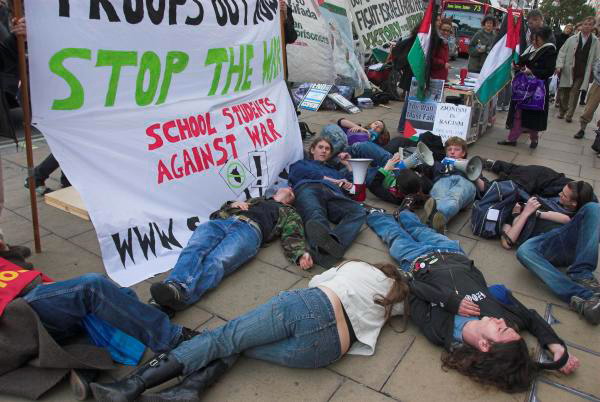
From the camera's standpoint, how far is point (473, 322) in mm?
2490

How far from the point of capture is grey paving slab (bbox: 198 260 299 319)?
9.94ft

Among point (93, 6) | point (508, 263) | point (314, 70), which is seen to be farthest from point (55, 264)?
point (314, 70)

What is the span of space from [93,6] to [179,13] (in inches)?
30.1

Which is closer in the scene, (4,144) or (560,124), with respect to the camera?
(4,144)

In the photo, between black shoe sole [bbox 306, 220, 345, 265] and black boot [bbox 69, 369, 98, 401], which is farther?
black shoe sole [bbox 306, 220, 345, 265]

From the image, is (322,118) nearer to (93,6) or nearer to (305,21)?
(305,21)

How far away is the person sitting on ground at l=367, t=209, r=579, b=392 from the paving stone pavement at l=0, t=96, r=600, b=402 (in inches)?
4.2

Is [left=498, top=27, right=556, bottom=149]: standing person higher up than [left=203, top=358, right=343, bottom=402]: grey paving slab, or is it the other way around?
Answer: [left=498, top=27, right=556, bottom=149]: standing person

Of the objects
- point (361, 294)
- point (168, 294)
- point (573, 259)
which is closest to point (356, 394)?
point (361, 294)

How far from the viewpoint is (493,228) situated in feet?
13.5

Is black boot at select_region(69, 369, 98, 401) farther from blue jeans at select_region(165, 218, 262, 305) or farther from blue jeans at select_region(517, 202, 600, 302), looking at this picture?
blue jeans at select_region(517, 202, 600, 302)

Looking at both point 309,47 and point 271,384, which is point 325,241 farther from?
point 309,47

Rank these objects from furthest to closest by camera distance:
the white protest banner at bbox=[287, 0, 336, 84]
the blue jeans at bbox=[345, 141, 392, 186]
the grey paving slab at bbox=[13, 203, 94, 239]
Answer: the white protest banner at bbox=[287, 0, 336, 84] < the blue jeans at bbox=[345, 141, 392, 186] < the grey paving slab at bbox=[13, 203, 94, 239]

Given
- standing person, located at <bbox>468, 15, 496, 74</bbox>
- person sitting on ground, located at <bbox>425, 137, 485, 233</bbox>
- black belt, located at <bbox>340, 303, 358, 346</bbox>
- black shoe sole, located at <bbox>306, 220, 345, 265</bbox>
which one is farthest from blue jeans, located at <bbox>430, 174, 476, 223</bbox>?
standing person, located at <bbox>468, 15, 496, 74</bbox>
